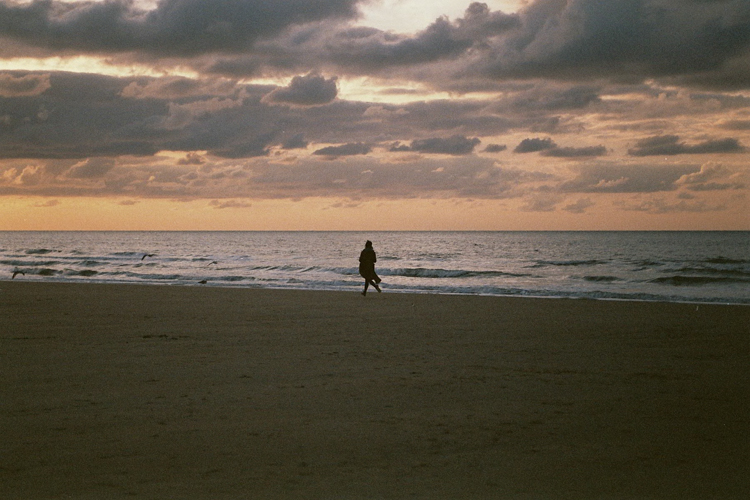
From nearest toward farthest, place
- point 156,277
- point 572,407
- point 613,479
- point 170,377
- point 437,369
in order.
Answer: point 613,479 → point 572,407 → point 170,377 → point 437,369 → point 156,277

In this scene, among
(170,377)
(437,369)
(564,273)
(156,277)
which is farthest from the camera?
(564,273)

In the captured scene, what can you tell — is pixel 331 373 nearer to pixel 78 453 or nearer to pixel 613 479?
pixel 78 453

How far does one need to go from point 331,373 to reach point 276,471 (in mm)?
3501

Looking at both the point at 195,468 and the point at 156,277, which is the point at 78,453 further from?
the point at 156,277

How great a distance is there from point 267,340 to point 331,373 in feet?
10.5

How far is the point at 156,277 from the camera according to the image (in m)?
35.5

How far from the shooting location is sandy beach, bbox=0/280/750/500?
15.5 feet

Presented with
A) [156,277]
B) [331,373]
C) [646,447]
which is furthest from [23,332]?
[156,277]

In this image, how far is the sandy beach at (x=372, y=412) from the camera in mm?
4711

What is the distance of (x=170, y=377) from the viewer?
8.02 metres

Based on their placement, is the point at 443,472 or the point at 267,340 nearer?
the point at 443,472

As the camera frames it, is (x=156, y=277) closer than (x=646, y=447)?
No

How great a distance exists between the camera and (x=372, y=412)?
21.2 feet

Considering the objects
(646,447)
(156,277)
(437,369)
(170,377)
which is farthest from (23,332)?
(156,277)
